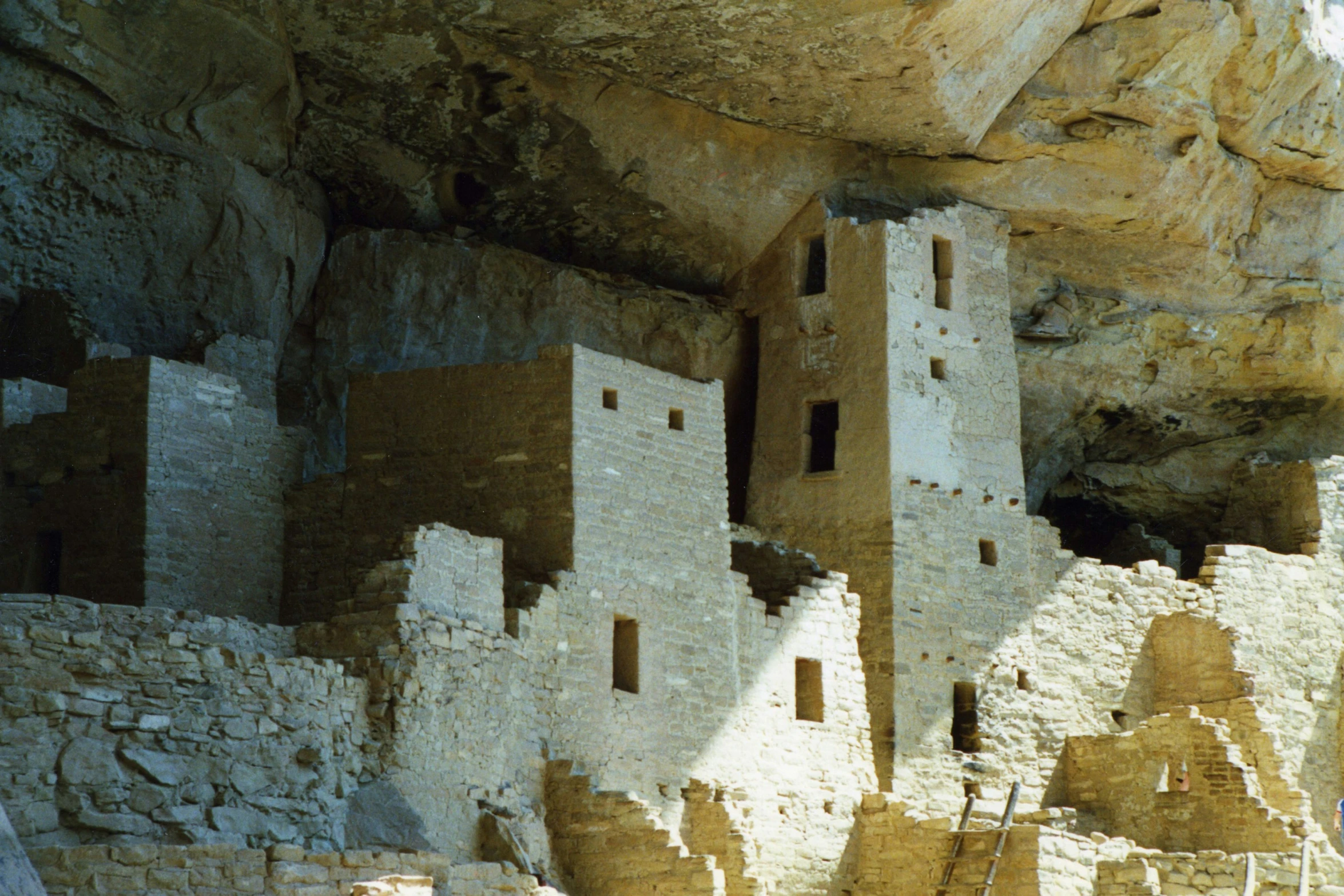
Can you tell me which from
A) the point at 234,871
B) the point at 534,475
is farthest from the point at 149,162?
the point at 234,871

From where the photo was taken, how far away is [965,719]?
2581 cm

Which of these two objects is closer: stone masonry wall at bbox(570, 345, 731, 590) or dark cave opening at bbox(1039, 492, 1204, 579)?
stone masonry wall at bbox(570, 345, 731, 590)

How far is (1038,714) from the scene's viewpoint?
26.3 metres

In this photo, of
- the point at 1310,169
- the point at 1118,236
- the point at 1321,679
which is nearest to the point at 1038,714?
the point at 1321,679

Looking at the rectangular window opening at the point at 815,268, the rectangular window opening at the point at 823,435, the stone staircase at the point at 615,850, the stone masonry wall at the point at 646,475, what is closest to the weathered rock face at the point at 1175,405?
the rectangular window opening at the point at 815,268

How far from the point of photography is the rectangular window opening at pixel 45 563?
69.5 feet

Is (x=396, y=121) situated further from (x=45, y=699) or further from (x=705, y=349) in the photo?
(x=45, y=699)

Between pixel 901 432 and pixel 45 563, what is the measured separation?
1038 cm

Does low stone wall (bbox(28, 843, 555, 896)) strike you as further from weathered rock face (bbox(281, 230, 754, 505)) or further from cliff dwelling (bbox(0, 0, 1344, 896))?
weathered rock face (bbox(281, 230, 754, 505))

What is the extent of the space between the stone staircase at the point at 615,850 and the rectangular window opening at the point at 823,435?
861 centimetres

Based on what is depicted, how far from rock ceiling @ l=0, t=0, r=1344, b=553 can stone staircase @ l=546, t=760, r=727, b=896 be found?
8241mm

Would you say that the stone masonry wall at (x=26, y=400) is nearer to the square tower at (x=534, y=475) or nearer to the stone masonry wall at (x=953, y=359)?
the square tower at (x=534, y=475)

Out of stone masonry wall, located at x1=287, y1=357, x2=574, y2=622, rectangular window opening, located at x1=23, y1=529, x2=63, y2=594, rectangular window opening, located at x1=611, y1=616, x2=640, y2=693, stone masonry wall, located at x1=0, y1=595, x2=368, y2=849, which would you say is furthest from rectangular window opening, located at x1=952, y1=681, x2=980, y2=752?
rectangular window opening, located at x1=23, y1=529, x2=63, y2=594

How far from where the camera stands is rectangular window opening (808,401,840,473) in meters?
27.1
